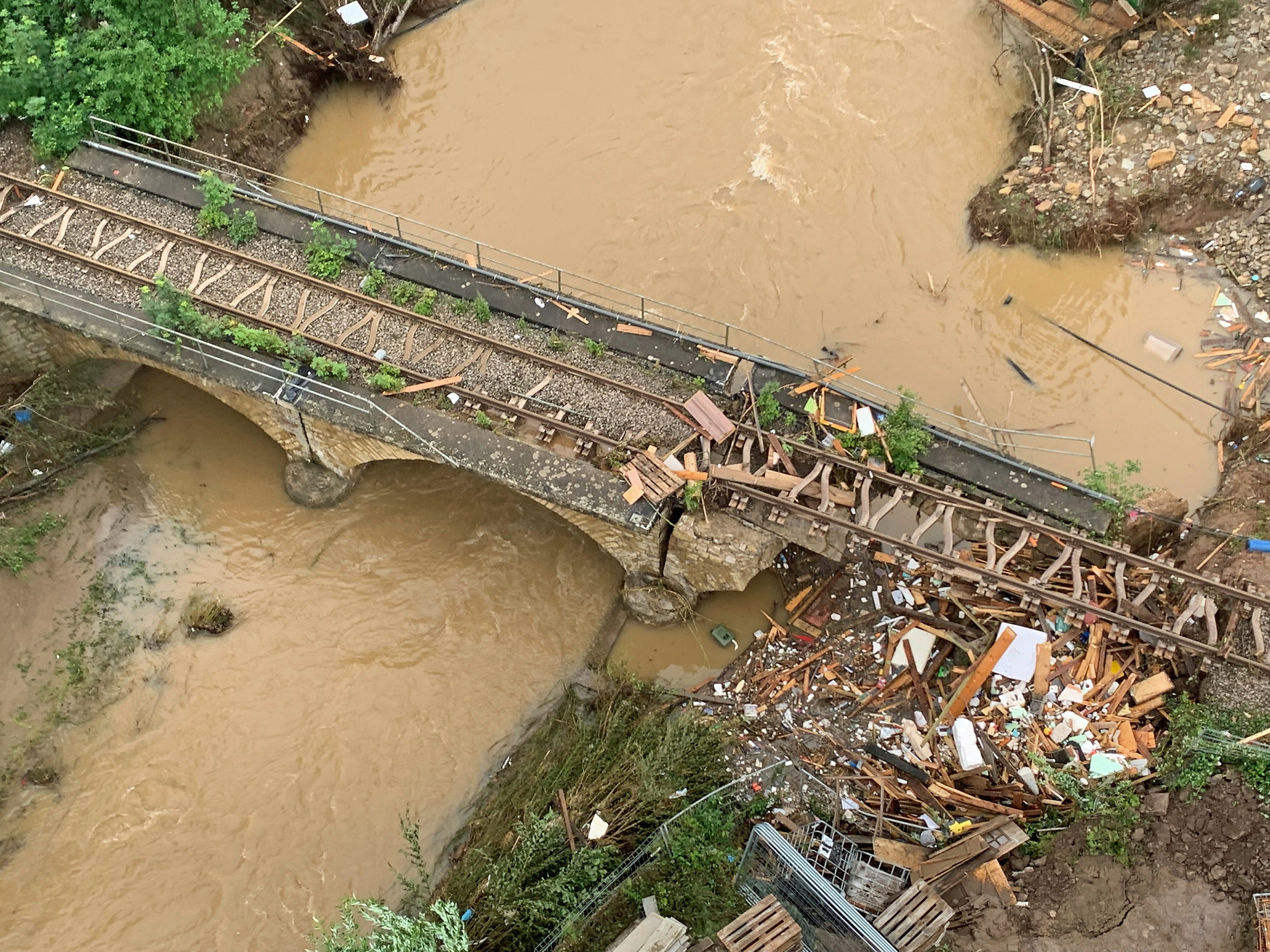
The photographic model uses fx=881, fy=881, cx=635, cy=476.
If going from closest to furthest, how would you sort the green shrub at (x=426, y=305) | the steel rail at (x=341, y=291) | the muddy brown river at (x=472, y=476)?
the muddy brown river at (x=472, y=476)
the steel rail at (x=341, y=291)
the green shrub at (x=426, y=305)

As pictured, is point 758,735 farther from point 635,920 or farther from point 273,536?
point 273,536

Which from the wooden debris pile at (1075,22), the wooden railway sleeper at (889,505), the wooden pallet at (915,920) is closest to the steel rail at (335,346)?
the wooden railway sleeper at (889,505)

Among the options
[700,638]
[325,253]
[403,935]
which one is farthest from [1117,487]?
[325,253]

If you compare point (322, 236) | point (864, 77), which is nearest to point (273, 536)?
point (322, 236)

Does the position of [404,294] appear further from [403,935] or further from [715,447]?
[403,935]

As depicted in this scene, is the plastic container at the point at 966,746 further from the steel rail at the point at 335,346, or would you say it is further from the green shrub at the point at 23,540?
the green shrub at the point at 23,540
